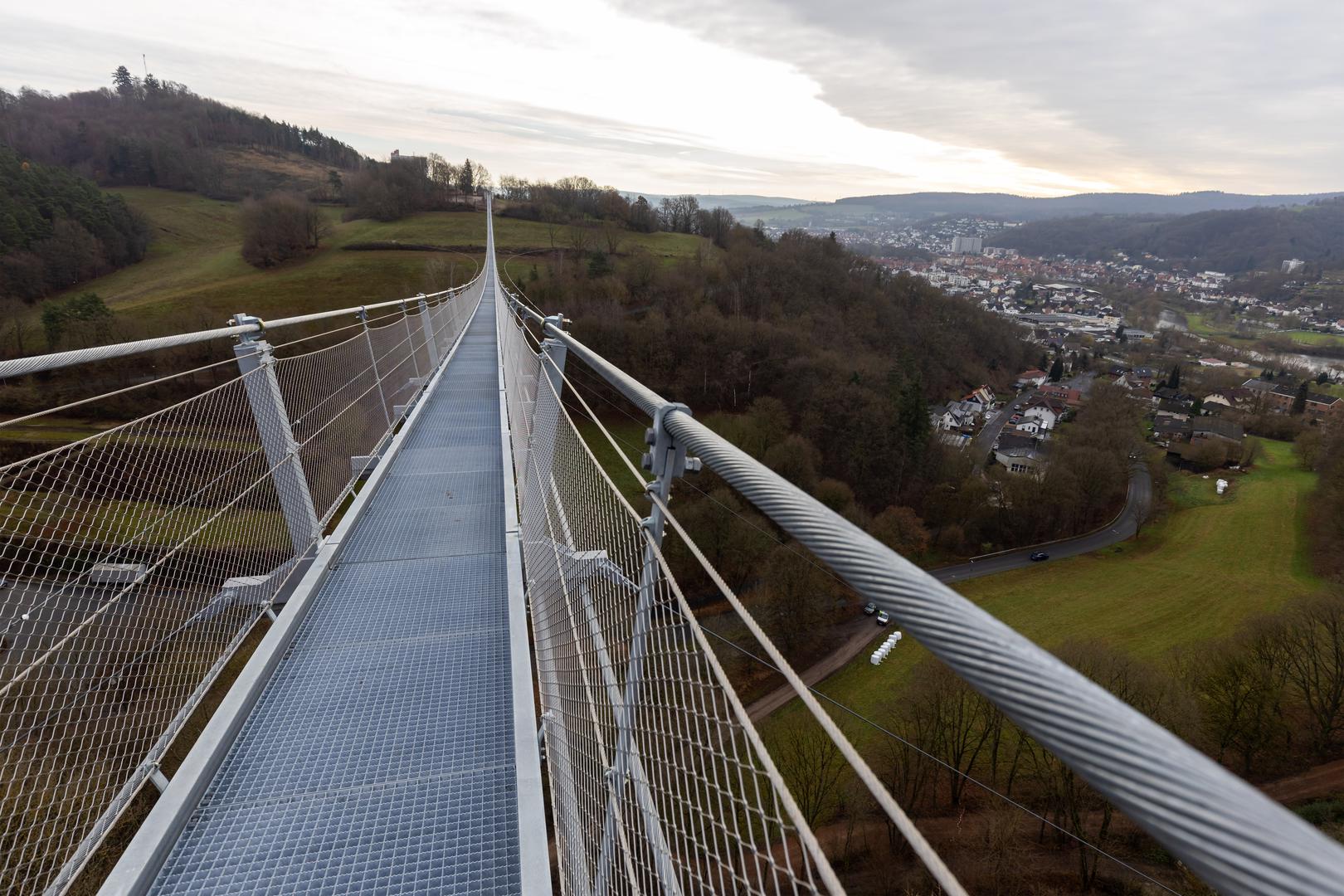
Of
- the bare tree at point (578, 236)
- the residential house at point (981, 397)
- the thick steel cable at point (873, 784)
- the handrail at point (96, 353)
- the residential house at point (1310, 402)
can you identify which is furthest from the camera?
the residential house at point (981, 397)

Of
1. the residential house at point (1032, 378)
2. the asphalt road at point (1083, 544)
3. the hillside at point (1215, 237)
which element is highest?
the hillside at point (1215, 237)

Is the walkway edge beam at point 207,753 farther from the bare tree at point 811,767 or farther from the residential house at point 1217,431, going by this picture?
the residential house at point 1217,431

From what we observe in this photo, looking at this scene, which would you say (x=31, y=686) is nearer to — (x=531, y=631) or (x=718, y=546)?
(x=531, y=631)

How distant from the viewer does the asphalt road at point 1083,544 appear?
28.9m

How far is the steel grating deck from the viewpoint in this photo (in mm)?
1915

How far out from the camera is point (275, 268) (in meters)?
44.5

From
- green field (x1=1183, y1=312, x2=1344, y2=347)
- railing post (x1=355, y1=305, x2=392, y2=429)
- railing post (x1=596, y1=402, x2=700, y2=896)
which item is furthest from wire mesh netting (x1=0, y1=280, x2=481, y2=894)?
green field (x1=1183, y1=312, x2=1344, y2=347)

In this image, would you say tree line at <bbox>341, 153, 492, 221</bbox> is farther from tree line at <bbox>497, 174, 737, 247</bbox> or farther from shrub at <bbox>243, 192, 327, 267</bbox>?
shrub at <bbox>243, 192, 327, 267</bbox>

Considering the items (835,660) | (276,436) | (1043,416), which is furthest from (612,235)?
(276,436)

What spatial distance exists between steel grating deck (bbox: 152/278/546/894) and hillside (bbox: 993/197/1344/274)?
15999 centimetres

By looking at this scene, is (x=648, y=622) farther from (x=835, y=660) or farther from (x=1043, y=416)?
(x=1043, y=416)

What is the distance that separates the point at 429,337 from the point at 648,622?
8.25 m

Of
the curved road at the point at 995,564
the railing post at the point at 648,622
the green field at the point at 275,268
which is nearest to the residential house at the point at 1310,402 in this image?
the curved road at the point at 995,564

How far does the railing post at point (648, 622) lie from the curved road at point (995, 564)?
14961 mm
